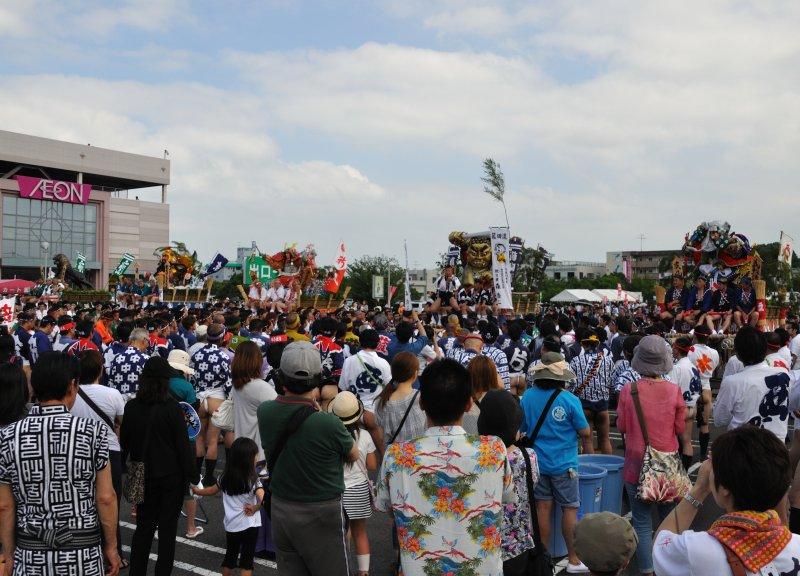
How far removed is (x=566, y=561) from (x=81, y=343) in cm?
656

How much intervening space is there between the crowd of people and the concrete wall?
75.6 metres

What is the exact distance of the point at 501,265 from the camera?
17.5 m

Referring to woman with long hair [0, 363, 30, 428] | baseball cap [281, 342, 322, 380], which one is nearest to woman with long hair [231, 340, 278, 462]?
woman with long hair [0, 363, 30, 428]

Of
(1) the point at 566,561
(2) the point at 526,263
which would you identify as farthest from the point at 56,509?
(2) the point at 526,263

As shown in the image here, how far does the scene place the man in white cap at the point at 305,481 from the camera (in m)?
3.78

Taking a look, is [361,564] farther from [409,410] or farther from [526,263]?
[526,263]

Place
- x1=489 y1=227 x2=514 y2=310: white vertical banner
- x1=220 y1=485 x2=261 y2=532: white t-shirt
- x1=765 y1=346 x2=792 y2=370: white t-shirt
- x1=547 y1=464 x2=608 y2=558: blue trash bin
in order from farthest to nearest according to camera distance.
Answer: x1=489 y1=227 x2=514 y2=310: white vertical banner
x1=765 y1=346 x2=792 y2=370: white t-shirt
x1=547 y1=464 x2=608 y2=558: blue trash bin
x1=220 y1=485 x2=261 y2=532: white t-shirt

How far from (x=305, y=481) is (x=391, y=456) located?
0.78 meters

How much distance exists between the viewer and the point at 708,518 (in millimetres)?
6969

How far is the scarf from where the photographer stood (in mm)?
2271

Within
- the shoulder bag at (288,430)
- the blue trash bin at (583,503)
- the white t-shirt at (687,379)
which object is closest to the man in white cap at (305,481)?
the shoulder bag at (288,430)

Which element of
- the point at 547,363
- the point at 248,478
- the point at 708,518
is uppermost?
the point at 547,363

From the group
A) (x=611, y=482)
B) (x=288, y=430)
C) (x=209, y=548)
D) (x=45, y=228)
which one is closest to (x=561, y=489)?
(x=611, y=482)

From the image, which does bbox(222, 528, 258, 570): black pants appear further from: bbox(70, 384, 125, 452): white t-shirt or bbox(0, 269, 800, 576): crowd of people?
bbox(70, 384, 125, 452): white t-shirt
